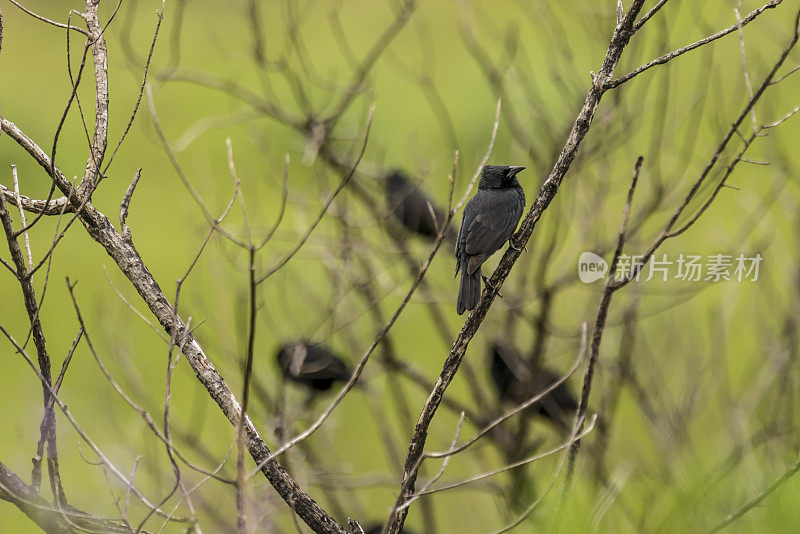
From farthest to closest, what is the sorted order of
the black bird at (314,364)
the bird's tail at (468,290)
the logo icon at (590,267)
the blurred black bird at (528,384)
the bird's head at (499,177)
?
the logo icon at (590,267) < the blurred black bird at (528,384) < the black bird at (314,364) < the bird's head at (499,177) < the bird's tail at (468,290)

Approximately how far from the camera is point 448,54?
9.88 meters

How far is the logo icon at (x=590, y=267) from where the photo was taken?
3.41 meters

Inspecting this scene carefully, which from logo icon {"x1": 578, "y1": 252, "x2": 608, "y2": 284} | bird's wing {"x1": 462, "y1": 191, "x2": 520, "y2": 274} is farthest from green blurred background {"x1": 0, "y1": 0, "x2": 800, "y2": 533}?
bird's wing {"x1": 462, "y1": 191, "x2": 520, "y2": 274}

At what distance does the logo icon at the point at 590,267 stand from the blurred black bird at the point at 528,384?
457 millimetres

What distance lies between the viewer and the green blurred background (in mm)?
2979

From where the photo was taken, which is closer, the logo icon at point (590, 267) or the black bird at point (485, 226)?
the black bird at point (485, 226)

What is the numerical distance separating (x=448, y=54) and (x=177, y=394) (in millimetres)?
5576

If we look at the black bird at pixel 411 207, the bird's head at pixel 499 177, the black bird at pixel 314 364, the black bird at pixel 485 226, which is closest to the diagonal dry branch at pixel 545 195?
the black bird at pixel 485 226

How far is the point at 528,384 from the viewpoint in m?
3.15

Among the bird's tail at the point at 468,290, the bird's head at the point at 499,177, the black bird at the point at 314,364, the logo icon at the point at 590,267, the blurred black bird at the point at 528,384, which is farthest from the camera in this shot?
the logo icon at the point at 590,267

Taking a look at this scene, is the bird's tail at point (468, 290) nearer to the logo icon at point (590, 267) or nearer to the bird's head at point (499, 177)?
the bird's head at point (499, 177)

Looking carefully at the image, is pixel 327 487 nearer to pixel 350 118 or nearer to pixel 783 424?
pixel 783 424

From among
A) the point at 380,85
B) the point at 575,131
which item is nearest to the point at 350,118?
the point at 380,85

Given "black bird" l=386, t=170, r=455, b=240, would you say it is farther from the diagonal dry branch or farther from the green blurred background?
the diagonal dry branch
